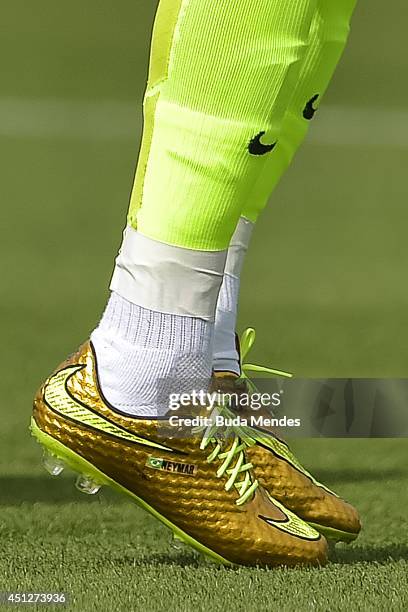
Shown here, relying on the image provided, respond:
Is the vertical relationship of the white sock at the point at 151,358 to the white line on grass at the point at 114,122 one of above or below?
below

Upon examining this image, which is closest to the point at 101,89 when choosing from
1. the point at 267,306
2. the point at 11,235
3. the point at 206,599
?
the point at 11,235

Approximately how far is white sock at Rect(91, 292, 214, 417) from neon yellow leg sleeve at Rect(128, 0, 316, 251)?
0.21 feet

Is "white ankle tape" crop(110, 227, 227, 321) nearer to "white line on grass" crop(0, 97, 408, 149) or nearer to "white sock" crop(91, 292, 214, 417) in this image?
"white sock" crop(91, 292, 214, 417)

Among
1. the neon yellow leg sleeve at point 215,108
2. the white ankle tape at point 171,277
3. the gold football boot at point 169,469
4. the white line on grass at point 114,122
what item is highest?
the white line on grass at point 114,122

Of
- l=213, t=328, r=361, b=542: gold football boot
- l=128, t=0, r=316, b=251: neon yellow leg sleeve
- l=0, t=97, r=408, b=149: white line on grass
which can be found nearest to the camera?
l=128, t=0, r=316, b=251: neon yellow leg sleeve

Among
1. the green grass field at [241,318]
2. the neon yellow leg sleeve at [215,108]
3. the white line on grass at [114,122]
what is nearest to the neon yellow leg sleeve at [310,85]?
the neon yellow leg sleeve at [215,108]

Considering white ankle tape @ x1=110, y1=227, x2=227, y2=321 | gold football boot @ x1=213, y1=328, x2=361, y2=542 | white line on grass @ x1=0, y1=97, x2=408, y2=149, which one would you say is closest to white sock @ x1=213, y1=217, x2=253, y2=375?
gold football boot @ x1=213, y1=328, x2=361, y2=542

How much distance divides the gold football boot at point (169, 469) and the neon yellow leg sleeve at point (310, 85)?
0.23 m

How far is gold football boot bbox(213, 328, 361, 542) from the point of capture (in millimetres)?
1145

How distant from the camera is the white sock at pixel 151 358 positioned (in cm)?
103

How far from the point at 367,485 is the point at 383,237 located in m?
2.06

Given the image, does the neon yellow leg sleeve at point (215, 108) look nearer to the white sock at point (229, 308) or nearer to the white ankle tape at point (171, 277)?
the white ankle tape at point (171, 277)

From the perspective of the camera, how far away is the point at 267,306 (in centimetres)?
259

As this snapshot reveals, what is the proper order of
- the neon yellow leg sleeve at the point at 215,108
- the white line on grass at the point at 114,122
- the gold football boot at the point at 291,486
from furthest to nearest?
the white line on grass at the point at 114,122 → the gold football boot at the point at 291,486 → the neon yellow leg sleeve at the point at 215,108
